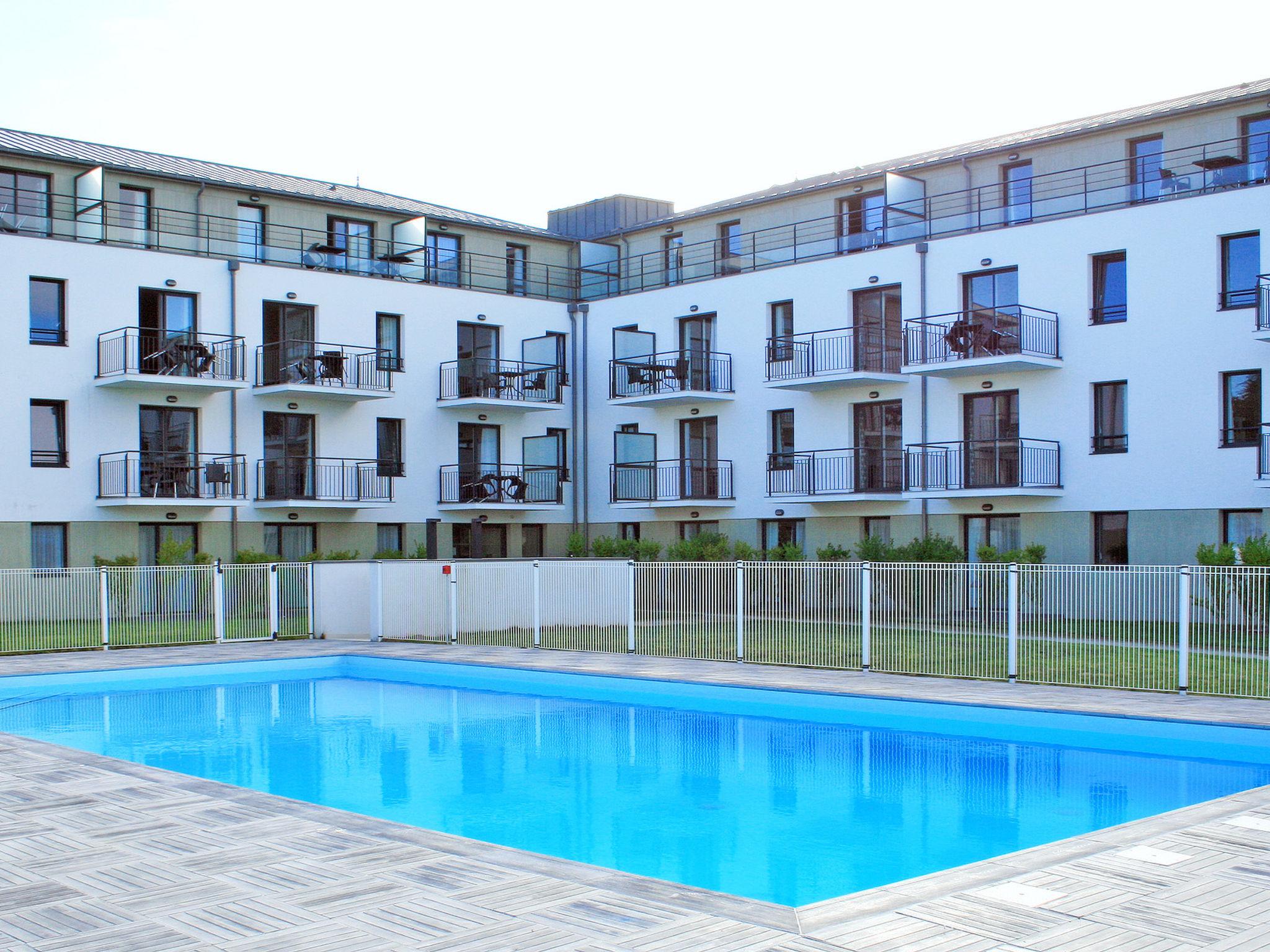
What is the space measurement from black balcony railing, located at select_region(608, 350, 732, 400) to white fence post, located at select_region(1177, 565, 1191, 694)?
656 inches

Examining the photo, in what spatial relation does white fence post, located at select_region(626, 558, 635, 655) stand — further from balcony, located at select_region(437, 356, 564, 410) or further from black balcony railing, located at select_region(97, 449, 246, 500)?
balcony, located at select_region(437, 356, 564, 410)

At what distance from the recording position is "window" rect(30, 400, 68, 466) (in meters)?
24.3

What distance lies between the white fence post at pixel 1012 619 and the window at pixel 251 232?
1856cm

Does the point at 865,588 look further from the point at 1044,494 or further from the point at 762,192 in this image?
the point at 762,192

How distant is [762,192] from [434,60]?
1946 cm

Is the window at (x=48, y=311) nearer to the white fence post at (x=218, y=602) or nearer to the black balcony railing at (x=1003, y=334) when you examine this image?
the white fence post at (x=218, y=602)

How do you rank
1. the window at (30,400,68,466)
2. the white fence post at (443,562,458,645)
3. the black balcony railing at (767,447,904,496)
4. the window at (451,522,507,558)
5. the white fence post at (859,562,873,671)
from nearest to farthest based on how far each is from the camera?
the white fence post at (859,562,873,671)
the white fence post at (443,562,458,645)
the window at (30,400,68,466)
the black balcony railing at (767,447,904,496)
the window at (451,522,507,558)

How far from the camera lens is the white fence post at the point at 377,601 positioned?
2008cm

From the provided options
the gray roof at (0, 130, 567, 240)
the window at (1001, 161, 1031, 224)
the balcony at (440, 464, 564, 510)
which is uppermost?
the gray roof at (0, 130, 567, 240)

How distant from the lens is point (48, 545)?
24.4 meters

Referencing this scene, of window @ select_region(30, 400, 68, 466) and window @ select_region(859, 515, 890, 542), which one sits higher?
window @ select_region(30, 400, 68, 466)

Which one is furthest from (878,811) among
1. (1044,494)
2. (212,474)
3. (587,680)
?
(212,474)

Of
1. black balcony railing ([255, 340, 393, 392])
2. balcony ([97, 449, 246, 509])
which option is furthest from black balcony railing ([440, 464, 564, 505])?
balcony ([97, 449, 246, 509])

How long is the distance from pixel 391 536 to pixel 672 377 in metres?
7.45
